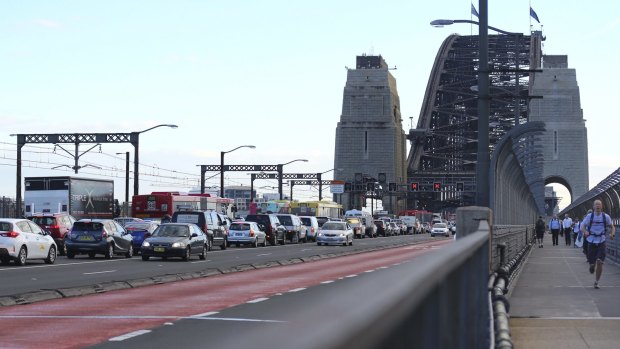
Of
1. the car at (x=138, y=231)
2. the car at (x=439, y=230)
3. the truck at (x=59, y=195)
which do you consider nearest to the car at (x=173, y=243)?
the car at (x=138, y=231)

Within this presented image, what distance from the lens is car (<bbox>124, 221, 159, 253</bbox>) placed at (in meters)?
48.9

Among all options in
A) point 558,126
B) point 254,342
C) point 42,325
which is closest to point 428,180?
point 558,126

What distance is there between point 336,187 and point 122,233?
10397cm

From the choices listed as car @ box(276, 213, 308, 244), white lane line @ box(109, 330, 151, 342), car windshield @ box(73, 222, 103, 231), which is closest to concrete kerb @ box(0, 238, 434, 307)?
white lane line @ box(109, 330, 151, 342)

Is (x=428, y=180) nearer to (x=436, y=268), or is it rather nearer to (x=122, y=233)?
(x=122, y=233)

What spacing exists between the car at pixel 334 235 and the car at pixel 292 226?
195 inches

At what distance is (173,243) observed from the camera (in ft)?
129

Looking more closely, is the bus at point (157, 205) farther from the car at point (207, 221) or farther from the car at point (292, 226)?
the car at point (207, 221)

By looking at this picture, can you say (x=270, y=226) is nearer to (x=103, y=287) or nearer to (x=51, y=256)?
(x=51, y=256)

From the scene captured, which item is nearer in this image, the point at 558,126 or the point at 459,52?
the point at 558,126

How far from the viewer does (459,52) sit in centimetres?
16438

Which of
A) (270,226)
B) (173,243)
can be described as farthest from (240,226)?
(173,243)

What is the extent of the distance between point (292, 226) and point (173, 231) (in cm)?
2995

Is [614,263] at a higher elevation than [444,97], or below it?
below
